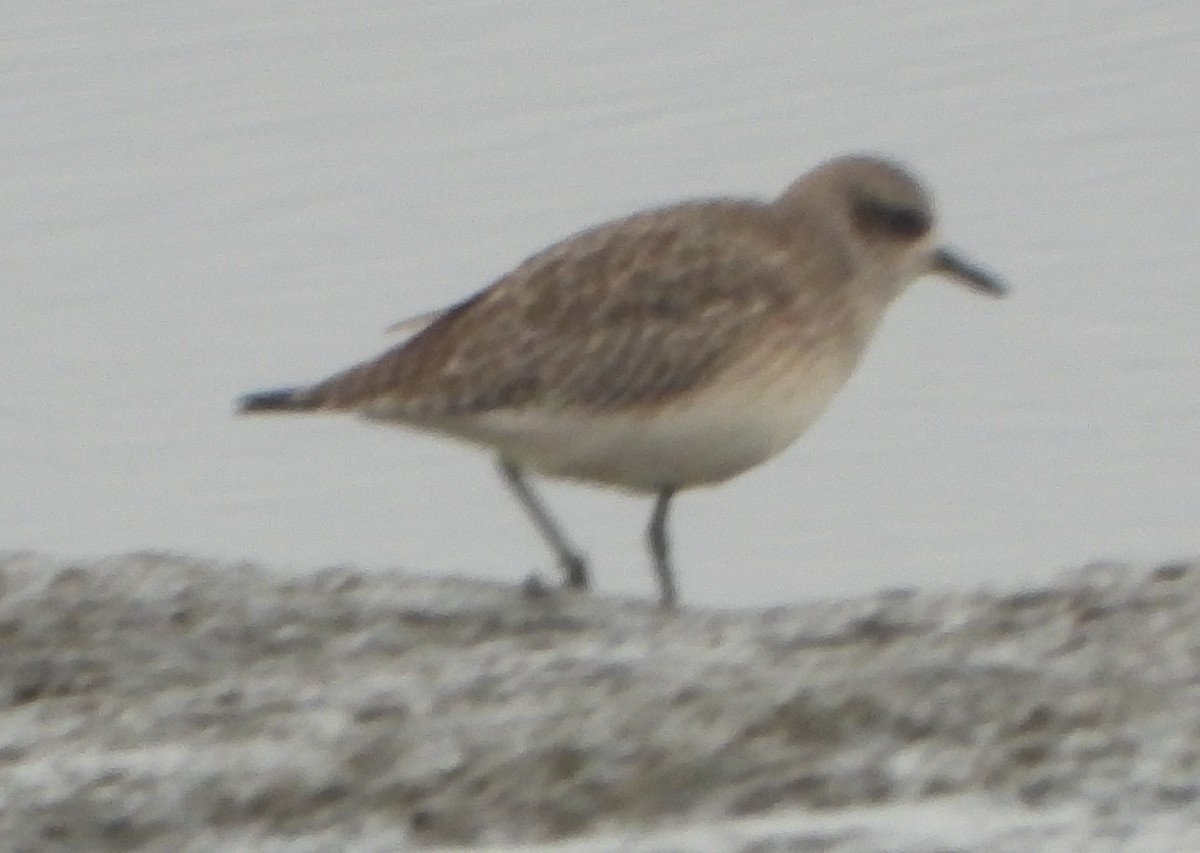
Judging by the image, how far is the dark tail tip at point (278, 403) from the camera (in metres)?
9.19

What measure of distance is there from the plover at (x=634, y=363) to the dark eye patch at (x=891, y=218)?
1.19 ft

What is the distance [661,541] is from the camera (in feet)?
30.9

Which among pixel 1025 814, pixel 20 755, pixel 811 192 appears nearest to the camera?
pixel 1025 814

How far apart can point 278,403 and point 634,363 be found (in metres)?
0.96

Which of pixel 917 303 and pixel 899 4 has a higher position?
pixel 899 4

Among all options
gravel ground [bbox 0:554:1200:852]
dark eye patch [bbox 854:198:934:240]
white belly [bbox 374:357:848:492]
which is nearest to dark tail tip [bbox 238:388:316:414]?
white belly [bbox 374:357:848:492]

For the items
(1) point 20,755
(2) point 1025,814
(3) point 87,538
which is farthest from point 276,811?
(3) point 87,538

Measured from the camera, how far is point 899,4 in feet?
57.6

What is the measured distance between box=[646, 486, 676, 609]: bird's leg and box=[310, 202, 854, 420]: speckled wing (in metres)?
0.32

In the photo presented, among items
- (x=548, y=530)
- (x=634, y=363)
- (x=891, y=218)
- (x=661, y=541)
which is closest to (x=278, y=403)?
(x=548, y=530)

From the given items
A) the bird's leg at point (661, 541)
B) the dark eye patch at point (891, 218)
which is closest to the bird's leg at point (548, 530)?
the bird's leg at point (661, 541)

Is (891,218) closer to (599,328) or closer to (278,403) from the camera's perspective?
(599,328)

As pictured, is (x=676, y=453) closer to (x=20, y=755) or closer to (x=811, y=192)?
(x=811, y=192)

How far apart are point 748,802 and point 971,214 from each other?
31.5 ft
